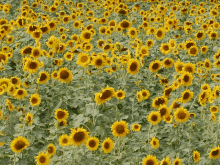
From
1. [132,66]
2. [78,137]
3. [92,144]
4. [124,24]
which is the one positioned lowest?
[92,144]

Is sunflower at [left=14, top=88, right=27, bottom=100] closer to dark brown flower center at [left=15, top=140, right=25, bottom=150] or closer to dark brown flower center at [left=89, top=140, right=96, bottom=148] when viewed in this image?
dark brown flower center at [left=15, top=140, right=25, bottom=150]

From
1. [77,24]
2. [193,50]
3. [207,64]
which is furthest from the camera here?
[77,24]

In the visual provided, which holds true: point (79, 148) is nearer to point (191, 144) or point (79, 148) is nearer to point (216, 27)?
point (191, 144)

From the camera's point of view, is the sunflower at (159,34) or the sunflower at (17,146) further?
the sunflower at (159,34)

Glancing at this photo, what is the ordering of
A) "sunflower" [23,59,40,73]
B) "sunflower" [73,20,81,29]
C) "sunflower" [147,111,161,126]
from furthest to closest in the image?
"sunflower" [73,20,81,29] → "sunflower" [23,59,40,73] → "sunflower" [147,111,161,126]

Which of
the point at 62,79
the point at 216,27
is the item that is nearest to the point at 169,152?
the point at 62,79

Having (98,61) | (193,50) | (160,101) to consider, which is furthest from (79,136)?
(193,50)

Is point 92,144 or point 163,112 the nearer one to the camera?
point 92,144

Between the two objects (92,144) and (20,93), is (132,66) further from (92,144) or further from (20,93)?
(20,93)

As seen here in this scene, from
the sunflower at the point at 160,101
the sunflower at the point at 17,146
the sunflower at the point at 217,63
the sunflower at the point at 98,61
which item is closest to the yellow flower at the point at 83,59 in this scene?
the sunflower at the point at 98,61

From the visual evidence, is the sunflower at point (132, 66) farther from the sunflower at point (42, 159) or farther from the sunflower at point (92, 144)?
the sunflower at point (42, 159)

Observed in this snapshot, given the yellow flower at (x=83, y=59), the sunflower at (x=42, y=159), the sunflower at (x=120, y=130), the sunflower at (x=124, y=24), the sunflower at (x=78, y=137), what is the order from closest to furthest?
the sunflower at (x=78, y=137) < the sunflower at (x=42, y=159) < the sunflower at (x=120, y=130) < the yellow flower at (x=83, y=59) < the sunflower at (x=124, y=24)

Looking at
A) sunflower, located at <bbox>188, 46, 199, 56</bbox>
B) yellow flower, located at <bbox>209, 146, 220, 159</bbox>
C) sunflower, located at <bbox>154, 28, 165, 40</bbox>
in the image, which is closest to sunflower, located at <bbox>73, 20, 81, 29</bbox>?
sunflower, located at <bbox>154, 28, 165, 40</bbox>
